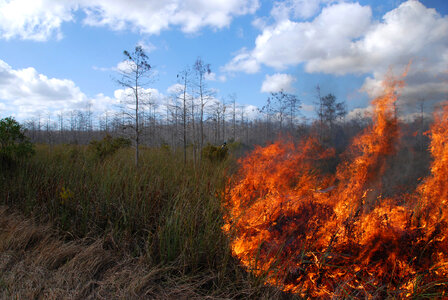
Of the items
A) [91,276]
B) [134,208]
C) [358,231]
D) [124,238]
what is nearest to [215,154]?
[134,208]

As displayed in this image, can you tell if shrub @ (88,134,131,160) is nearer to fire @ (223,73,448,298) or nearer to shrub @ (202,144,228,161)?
shrub @ (202,144,228,161)

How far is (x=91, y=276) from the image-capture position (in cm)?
335

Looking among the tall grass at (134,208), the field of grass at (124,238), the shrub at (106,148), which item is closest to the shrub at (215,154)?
the shrub at (106,148)

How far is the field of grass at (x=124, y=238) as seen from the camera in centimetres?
317

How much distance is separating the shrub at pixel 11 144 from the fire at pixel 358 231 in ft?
22.1

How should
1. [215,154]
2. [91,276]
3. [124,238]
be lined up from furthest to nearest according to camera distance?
1. [215,154]
2. [124,238]
3. [91,276]

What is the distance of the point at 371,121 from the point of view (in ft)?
12.3

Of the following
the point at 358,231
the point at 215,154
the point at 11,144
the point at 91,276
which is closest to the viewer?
the point at 358,231

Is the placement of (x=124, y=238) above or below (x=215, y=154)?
below

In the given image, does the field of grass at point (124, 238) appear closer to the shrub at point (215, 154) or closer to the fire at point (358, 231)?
the fire at point (358, 231)

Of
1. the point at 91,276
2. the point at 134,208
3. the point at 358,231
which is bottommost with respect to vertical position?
the point at 91,276

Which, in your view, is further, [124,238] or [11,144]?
[11,144]

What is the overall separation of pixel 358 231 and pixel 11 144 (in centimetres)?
886

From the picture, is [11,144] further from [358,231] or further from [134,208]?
[358,231]
